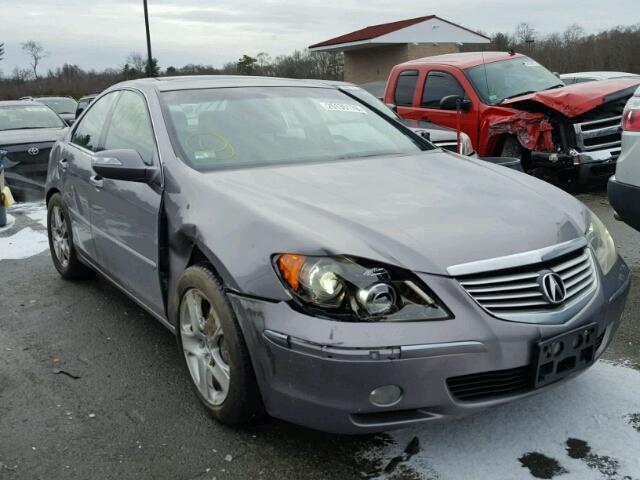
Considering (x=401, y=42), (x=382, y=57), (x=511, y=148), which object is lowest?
(x=511, y=148)

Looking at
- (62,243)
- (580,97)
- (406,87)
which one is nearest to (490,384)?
(62,243)

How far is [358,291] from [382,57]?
1433 inches

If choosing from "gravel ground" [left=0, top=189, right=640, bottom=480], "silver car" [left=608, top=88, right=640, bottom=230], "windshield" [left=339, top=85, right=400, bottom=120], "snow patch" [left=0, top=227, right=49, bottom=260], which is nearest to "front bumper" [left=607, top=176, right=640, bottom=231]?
"silver car" [left=608, top=88, right=640, bottom=230]

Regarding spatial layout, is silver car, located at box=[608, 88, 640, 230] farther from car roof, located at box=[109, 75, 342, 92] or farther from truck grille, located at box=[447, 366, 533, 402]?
truck grille, located at box=[447, 366, 533, 402]

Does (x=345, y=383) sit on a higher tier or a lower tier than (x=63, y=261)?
higher

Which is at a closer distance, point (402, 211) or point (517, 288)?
point (517, 288)

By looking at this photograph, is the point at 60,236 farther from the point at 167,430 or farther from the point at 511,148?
the point at 511,148

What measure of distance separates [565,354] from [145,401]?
6.45 ft

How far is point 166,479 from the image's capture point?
99.5 inches

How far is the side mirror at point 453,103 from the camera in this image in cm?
781

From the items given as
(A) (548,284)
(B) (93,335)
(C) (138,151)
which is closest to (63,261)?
(B) (93,335)

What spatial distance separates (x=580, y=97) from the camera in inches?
287

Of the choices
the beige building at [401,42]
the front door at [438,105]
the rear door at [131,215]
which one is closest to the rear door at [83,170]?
the rear door at [131,215]

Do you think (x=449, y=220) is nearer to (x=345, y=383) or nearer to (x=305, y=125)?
(x=345, y=383)
